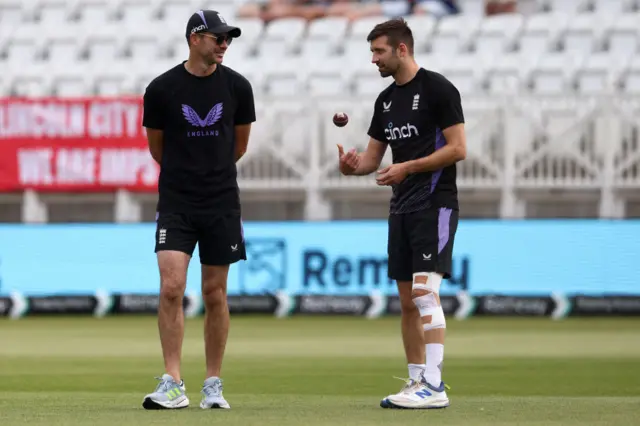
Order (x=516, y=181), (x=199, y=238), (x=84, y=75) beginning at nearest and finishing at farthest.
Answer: (x=199, y=238) → (x=516, y=181) → (x=84, y=75)

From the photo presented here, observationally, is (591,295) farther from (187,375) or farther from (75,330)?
(187,375)

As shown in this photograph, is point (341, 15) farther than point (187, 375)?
Yes

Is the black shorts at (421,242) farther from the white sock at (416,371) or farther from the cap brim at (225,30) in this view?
the cap brim at (225,30)

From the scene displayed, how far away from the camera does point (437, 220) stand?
27.1 feet

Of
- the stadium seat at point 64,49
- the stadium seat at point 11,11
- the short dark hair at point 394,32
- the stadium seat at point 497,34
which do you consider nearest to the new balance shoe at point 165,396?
the short dark hair at point 394,32

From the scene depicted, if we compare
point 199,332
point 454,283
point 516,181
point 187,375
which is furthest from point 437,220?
point 516,181

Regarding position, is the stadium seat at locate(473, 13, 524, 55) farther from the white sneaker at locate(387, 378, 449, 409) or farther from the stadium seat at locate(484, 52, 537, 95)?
the white sneaker at locate(387, 378, 449, 409)

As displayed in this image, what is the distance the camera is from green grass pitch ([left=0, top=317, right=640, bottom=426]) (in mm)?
7500

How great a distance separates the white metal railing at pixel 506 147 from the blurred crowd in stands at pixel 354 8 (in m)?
3.61

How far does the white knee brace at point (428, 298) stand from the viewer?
26.8 feet

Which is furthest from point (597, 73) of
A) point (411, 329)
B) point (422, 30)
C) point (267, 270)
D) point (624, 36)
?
point (411, 329)

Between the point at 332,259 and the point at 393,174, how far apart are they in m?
11.4

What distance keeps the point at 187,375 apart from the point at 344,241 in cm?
833

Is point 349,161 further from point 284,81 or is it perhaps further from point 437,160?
point 284,81
